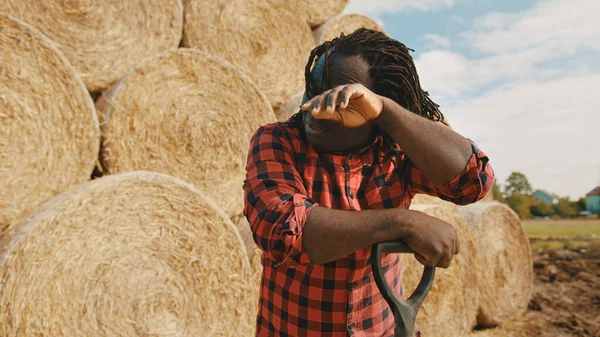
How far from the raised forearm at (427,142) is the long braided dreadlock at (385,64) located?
0.13 metres

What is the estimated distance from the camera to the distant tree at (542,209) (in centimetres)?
1173

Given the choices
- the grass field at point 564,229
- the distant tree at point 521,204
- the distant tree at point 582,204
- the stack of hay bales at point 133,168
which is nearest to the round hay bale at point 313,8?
the stack of hay bales at point 133,168

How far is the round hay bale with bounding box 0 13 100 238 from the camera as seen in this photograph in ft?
6.23

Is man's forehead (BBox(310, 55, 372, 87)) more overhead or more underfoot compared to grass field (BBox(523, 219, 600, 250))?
more overhead

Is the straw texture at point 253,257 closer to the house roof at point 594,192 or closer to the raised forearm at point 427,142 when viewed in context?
the raised forearm at point 427,142

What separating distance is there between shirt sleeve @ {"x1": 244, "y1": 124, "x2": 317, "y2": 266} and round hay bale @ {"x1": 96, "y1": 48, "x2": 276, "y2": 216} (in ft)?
4.25

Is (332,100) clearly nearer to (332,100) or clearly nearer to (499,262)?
(332,100)

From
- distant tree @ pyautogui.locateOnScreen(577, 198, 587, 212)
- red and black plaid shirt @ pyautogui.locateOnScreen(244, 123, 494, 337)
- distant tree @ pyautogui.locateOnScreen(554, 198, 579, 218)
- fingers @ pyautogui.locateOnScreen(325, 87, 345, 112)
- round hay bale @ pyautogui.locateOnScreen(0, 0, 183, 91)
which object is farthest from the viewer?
distant tree @ pyautogui.locateOnScreen(577, 198, 587, 212)

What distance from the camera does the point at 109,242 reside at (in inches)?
75.5

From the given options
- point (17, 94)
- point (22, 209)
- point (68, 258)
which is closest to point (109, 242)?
point (68, 258)

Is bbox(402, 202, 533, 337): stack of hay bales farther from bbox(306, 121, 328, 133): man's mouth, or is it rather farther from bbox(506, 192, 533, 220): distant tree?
bbox(506, 192, 533, 220): distant tree

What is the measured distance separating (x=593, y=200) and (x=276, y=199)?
13889 mm

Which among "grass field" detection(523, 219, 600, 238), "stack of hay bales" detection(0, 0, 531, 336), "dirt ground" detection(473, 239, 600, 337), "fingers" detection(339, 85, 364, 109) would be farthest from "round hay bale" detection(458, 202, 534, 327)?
"grass field" detection(523, 219, 600, 238)

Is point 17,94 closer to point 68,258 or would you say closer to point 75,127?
point 75,127
